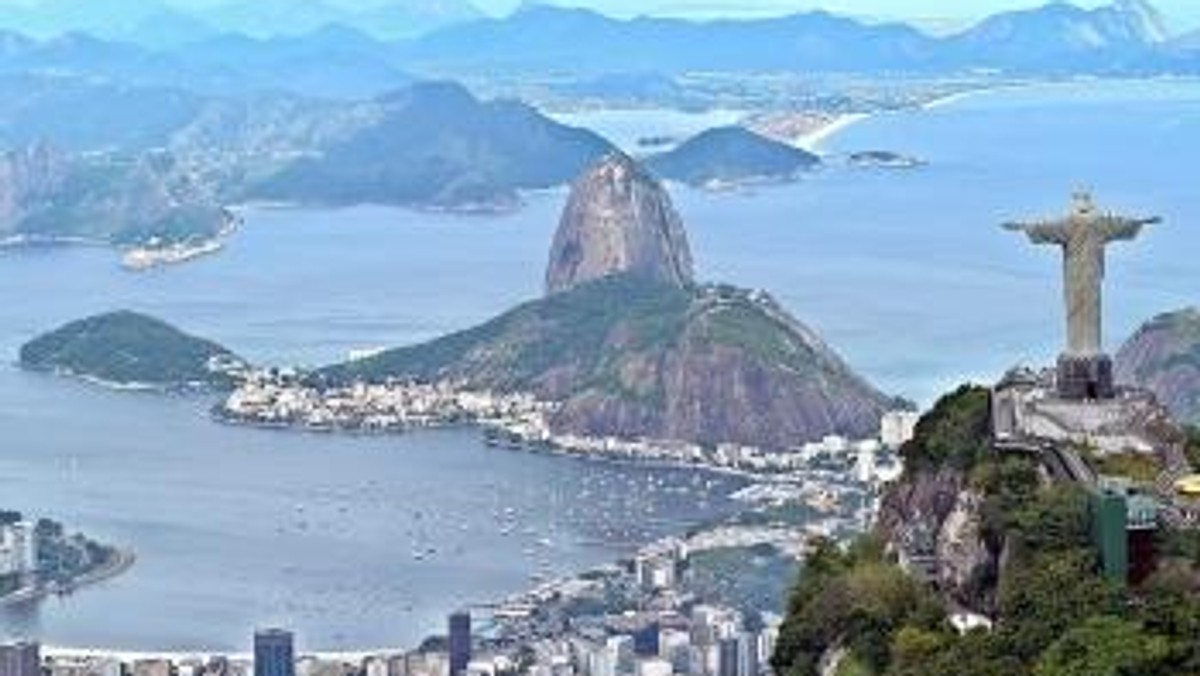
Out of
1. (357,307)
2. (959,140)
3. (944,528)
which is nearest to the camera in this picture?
(944,528)

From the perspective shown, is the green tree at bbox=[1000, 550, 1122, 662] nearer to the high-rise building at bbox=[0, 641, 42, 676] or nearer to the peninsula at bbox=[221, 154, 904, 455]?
the high-rise building at bbox=[0, 641, 42, 676]

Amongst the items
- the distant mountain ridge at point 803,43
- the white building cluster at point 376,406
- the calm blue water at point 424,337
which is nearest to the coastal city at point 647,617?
the calm blue water at point 424,337

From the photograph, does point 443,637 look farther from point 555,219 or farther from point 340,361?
point 555,219

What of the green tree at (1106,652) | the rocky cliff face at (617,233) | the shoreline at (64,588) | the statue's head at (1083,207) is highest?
the rocky cliff face at (617,233)

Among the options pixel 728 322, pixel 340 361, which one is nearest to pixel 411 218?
pixel 340 361

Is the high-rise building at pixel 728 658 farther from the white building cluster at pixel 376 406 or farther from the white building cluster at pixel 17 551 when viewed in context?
the white building cluster at pixel 376 406

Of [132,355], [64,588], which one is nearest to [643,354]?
[132,355]

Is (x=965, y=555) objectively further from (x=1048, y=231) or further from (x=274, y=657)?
(x=274, y=657)
